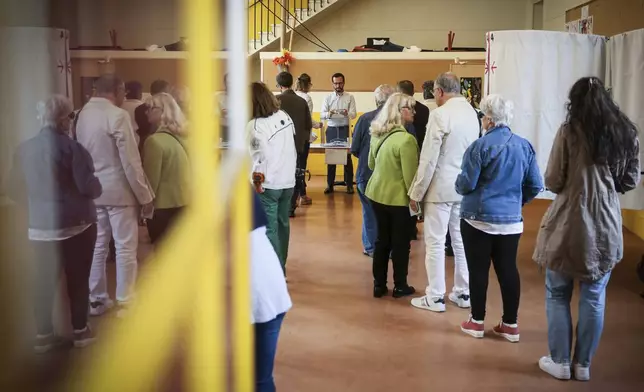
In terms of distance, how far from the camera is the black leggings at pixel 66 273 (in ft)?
1.44

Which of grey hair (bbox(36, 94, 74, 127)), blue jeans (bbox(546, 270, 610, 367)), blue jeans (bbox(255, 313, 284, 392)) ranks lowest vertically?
blue jeans (bbox(546, 270, 610, 367))

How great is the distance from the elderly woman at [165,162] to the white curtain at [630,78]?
13.3 feet

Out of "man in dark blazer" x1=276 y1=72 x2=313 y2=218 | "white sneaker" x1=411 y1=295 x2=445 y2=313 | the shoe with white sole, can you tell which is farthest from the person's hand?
"man in dark blazer" x1=276 y1=72 x2=313 y2=218

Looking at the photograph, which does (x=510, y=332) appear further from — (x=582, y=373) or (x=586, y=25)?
(x=586, y=25)

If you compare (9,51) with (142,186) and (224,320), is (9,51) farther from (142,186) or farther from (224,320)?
(224,320)

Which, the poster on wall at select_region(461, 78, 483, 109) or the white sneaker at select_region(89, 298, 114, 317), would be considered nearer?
the white sneaker at select_region(89, 298, 114, 317)

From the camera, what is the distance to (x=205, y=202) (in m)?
0.64

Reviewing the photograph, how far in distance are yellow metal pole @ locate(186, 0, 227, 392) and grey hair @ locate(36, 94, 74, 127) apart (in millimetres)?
152

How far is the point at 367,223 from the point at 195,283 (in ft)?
13.7

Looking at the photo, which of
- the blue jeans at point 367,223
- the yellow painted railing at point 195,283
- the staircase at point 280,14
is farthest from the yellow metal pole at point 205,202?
the staircase at point 280,14

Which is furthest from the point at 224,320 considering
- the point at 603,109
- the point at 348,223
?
the point at 348,223

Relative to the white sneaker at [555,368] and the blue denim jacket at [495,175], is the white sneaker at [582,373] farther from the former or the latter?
the blue denim jacket at [495,175]

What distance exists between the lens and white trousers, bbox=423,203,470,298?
3.52 meters

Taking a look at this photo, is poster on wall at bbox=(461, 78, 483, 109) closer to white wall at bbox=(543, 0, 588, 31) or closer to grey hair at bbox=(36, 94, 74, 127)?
white wall at bbox=(543, 0, 588, 31)
